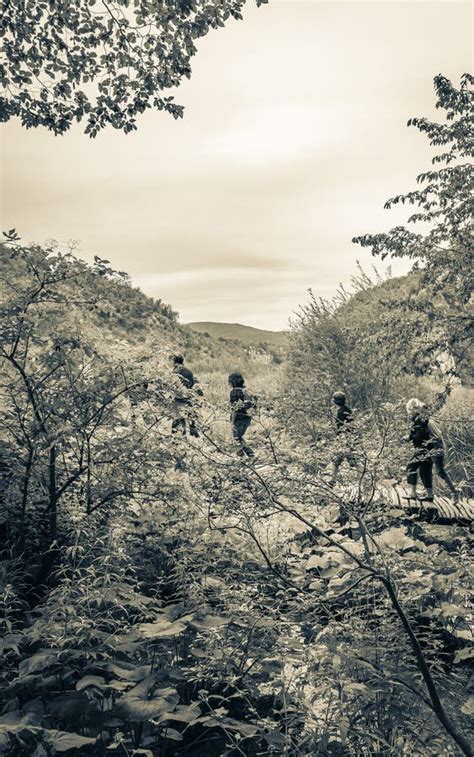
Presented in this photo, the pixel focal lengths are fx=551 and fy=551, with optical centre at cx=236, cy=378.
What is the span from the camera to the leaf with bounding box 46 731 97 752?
2180 millimetres

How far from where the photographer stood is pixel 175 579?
3924 mm

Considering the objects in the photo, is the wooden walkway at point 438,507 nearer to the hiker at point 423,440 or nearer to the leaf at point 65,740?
the hiker at point 423,440

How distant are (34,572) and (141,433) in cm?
130

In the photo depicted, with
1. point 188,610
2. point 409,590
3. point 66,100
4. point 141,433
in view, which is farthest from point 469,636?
point 66,100

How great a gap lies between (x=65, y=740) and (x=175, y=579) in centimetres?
172

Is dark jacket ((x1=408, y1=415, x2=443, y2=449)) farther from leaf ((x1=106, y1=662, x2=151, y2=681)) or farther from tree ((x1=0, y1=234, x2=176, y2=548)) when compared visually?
leaf ((x1=106, y1=662, x2=151, y2=681))

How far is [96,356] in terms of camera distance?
148 inches

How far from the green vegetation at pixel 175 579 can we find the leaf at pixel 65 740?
23 mm

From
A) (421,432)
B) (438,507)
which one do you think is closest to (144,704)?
(438,507)

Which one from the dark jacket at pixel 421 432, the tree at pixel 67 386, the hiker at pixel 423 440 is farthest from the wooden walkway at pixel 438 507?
the tree at pixel 67 386

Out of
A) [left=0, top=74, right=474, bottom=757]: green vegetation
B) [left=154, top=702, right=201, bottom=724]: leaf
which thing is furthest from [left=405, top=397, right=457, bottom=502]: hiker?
[left=154, top=702, right=201, bottom=724]: leaf

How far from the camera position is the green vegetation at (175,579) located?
2777mm

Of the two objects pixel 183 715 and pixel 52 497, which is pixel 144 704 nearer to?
pixel 183 715

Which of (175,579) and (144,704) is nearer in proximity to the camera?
(144,704)
